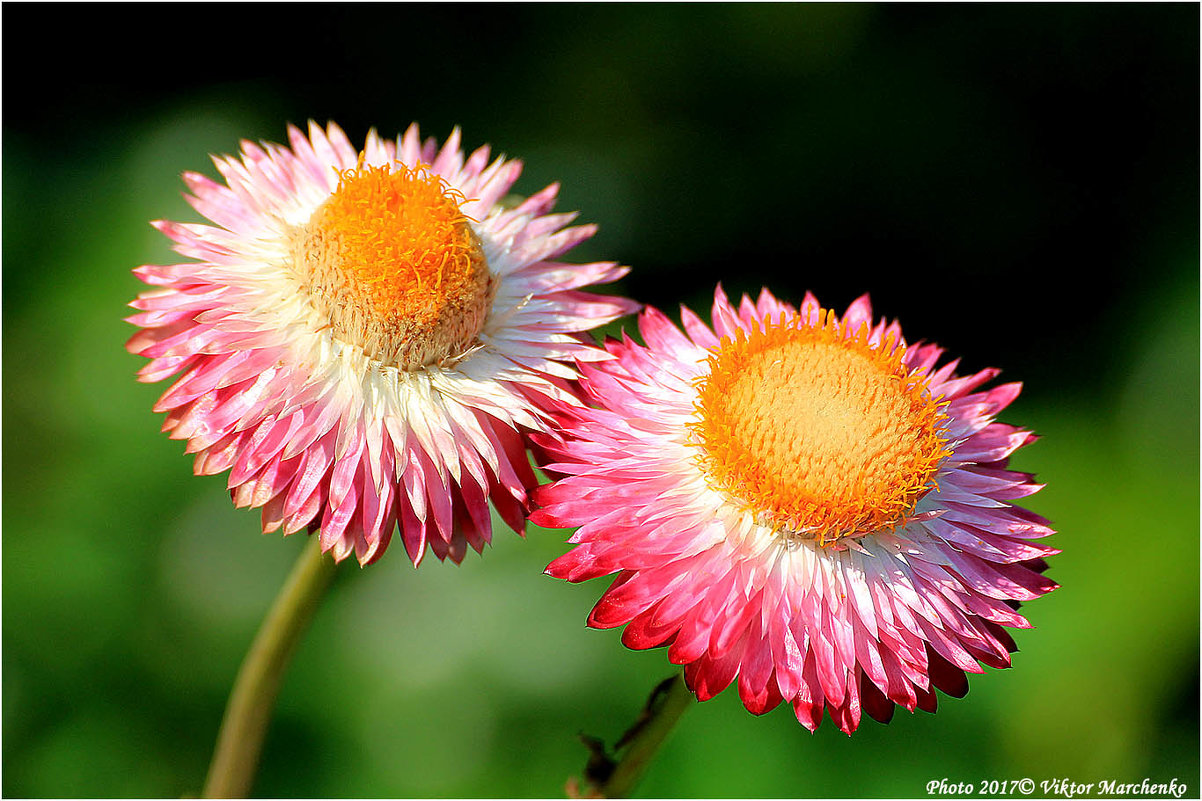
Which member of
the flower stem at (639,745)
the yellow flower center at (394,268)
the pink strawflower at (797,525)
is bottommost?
the flower stem at (639,745)

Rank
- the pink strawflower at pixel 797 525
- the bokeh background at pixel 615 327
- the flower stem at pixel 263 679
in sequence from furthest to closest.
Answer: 1. the bokeh background at pixel 615 327
2. the flower stem at pixel 263 679
3. the pink strawflower at pixel 797 525

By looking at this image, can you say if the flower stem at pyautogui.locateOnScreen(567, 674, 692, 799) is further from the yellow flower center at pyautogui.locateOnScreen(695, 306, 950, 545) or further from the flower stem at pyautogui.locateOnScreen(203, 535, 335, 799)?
the flower stem at pyautogui.locateOnScreen(203, 535, 335, 799)

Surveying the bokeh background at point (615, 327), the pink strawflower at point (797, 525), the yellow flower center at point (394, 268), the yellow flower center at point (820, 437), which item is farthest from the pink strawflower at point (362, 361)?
the bokeh background at point (615, 327)

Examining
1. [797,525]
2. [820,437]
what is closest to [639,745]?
[797,525]

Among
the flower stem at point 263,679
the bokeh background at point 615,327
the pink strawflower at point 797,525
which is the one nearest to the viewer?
the pink strawflower at point 797,525

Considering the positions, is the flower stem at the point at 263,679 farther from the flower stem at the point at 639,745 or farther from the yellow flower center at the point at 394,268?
the flower stem at the point at 639,745

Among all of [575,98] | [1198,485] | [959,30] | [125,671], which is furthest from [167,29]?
[1198,485]

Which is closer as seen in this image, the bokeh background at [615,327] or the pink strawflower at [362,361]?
the pink strawflower at [362,361]
